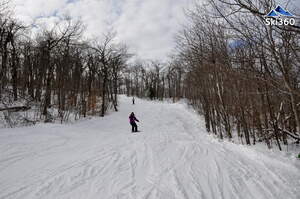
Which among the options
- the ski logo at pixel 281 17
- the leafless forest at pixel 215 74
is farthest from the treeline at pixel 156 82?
the ski logo at pixel 281 17

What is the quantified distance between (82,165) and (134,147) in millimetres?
2754

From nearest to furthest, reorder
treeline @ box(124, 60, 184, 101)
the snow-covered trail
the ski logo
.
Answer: the ski logo → the snow-covered trail → treeline @ box(124, 60, 184, 101)

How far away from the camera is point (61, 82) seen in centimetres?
1895

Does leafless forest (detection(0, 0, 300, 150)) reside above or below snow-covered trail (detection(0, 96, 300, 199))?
above

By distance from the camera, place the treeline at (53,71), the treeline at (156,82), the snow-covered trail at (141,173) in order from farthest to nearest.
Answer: the treeline at (156,82), the treeline at (53,71), the snow-covered trail at (141,173)

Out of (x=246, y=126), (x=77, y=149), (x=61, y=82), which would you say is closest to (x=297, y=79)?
(x=246, y=126)

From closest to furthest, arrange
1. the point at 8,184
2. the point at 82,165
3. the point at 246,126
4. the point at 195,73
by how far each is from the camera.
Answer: the point at 8,184 < the point at 82,165 < the point at 246,126 < the point at 195,73

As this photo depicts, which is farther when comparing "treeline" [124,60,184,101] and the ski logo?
"treeline" [124,60,184,101]

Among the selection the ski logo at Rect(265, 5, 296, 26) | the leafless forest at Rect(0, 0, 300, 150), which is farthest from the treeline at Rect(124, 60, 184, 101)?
the ski logo at Rect(265, 5, 296, 26)

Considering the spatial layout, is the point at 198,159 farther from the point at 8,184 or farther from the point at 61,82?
the point at 61,82

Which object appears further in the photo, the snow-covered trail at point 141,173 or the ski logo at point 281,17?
the snow-covered trail at point 141,173

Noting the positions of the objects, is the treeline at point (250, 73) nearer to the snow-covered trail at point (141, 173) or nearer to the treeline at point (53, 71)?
the snow-covered trail at point (141, 173)

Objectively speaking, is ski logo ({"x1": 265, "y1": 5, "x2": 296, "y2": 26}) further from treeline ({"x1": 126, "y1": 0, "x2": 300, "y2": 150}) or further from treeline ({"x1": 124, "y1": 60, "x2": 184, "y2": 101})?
treeline ({"x1": 124, "y1": 60, "x2": 184, "y2": 101})

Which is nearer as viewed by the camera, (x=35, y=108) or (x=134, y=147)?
(x=134, y=147)
